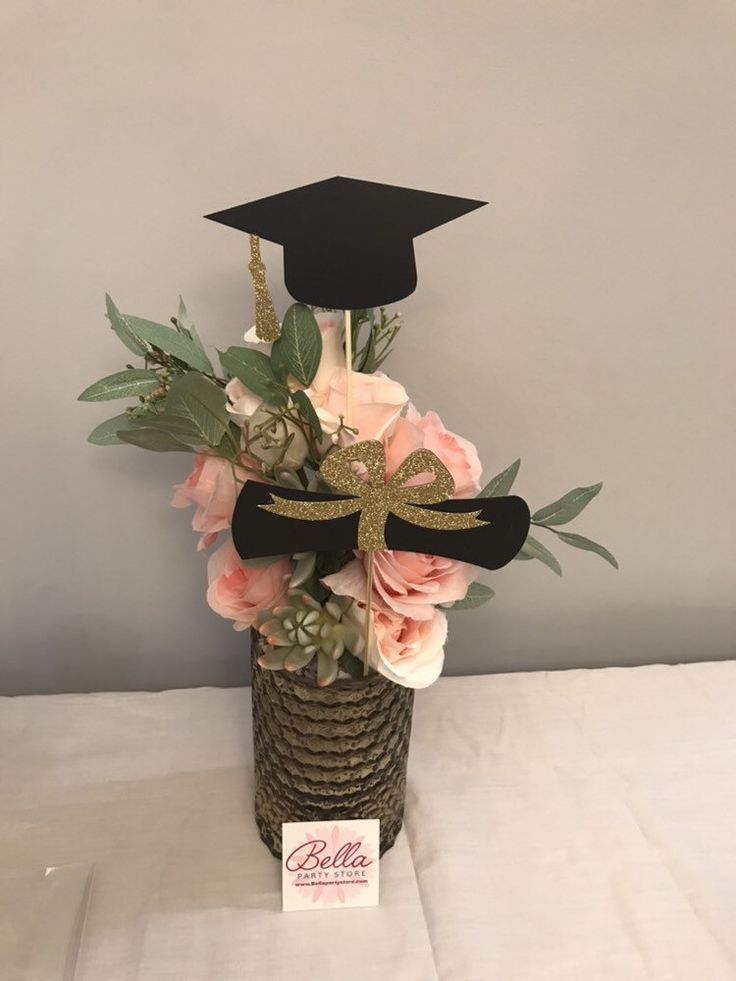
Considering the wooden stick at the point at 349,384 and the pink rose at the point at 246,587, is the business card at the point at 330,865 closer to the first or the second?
the pink rose at the point at 246,587

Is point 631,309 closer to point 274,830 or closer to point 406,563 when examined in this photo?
point 406,563

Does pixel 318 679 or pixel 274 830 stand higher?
pixel 318 679

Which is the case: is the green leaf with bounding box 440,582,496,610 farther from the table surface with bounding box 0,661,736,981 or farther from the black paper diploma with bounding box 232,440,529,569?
the table surface with bounding box 0,661,736,981

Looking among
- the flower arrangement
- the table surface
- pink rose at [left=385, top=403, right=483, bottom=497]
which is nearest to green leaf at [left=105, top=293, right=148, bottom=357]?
the flower arrangement

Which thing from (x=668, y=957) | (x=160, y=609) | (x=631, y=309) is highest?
(x=631, y=309)

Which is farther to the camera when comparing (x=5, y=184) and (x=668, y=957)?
(x=5, y=184)

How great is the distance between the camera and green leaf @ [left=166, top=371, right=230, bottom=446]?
56cm

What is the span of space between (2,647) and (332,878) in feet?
1.74

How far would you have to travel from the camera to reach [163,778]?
32.8 inches

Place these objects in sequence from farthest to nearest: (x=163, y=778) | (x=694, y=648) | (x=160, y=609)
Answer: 1. (x=694, y=648)
2. (x=160, y=609)
3. (x=163, y=778)

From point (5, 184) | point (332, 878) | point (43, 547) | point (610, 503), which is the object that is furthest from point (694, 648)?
point (5, 184)

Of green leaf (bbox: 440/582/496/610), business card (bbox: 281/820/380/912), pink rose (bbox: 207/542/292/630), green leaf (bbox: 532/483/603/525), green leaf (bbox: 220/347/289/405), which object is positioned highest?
green leaf (bbox: 220/347/289/405)

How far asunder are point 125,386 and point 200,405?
100mm

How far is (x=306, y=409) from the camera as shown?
0.58 m
